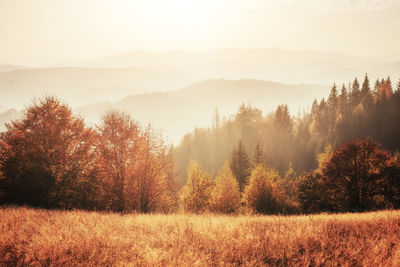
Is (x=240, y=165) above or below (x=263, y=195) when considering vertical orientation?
above

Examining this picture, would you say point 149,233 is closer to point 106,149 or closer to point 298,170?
point 106,149

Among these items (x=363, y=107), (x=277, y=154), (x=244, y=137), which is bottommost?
(x=277, y=154)

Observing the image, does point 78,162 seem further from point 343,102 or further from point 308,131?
point 343,102

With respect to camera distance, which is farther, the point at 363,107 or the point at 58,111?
the point at 363,107

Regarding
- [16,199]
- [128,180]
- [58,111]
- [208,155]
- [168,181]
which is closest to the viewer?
[16,199]

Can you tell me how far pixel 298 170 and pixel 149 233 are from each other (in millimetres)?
96897

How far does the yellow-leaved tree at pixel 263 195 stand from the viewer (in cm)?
3403

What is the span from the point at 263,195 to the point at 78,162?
24438 millimetres

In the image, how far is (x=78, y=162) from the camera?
19.7 m

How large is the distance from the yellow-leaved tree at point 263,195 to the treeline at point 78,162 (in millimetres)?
16155

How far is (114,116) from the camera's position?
71.9ft

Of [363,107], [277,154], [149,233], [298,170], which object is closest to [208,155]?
[277,154]

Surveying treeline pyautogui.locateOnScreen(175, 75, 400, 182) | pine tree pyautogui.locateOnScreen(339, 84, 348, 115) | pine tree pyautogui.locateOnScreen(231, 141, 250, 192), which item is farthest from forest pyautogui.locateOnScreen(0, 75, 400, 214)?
pine tree pyautogui.locateOnScreen(339, 84, 348, 115)

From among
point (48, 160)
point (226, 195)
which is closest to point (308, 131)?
point (226, 195)
